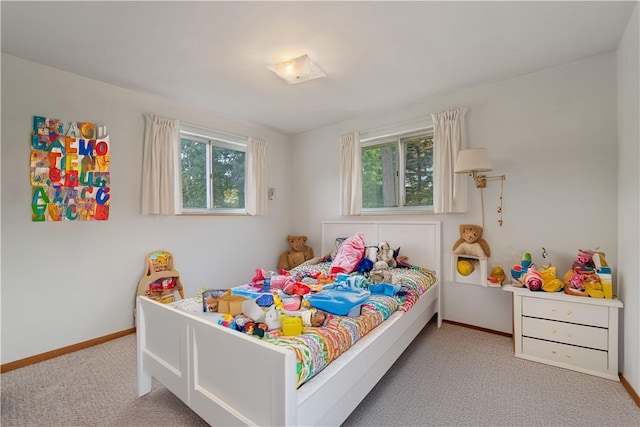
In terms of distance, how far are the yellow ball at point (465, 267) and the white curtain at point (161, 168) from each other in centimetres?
314

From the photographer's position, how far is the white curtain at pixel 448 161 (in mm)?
2916

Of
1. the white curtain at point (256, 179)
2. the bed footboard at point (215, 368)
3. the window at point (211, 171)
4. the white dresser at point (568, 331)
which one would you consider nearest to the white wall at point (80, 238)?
the window at point (211, 171)

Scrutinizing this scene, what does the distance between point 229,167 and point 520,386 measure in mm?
3761

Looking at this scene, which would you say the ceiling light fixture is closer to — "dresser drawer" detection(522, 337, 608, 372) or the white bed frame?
the white bed frame

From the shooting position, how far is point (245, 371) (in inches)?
48.2

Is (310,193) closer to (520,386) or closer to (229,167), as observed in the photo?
(229,167)

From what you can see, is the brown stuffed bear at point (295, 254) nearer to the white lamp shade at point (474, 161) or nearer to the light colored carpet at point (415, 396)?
the light colored carpet at point (415, 396)

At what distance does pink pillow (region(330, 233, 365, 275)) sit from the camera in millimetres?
2928

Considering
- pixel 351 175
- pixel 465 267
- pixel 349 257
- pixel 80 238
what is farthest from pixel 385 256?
pixel 80 238

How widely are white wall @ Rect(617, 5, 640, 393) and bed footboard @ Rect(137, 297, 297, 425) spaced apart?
229cm

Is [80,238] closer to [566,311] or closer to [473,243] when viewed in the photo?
[473,243]

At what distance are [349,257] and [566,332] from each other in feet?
6.17

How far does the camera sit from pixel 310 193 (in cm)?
436

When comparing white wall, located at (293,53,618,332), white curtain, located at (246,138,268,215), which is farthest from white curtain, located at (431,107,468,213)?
white curtain, located at (246,138,268,215)
